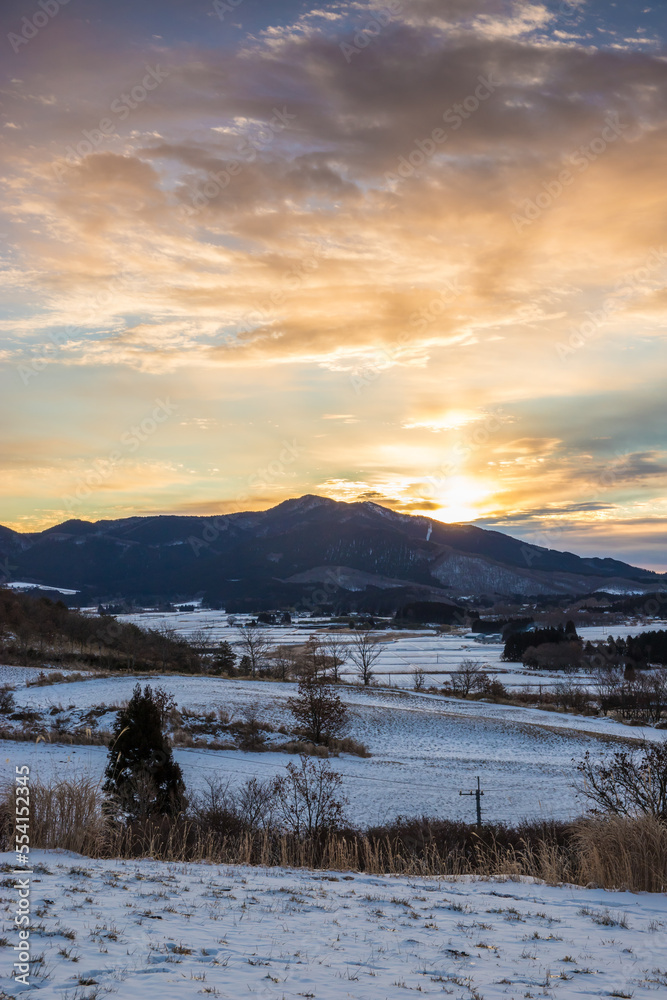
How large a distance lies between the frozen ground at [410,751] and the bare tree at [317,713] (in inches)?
92.6

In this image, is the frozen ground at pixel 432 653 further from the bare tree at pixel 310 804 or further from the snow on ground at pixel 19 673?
the bare tree at pixel 310 804

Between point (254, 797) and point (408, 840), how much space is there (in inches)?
180

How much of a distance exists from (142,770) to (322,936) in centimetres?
1217

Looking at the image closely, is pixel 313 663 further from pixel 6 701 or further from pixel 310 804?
pixel 310 804

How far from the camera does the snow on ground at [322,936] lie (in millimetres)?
4590

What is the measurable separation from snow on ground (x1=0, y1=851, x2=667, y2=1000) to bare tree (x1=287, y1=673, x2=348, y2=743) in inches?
1224

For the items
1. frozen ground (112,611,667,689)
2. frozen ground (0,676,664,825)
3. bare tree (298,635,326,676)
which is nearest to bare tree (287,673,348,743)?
bare tree (298,635,326,676)

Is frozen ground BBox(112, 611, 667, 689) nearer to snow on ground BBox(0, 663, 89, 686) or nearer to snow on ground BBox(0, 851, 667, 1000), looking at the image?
snow on ground BBox(0, 663, 89, 686)

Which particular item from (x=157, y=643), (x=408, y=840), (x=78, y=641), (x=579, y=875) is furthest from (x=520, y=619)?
(x=579, y=875)

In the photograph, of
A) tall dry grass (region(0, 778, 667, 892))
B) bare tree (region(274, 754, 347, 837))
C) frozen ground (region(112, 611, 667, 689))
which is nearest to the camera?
tall dry grass (region(0, 778, 667, 892))

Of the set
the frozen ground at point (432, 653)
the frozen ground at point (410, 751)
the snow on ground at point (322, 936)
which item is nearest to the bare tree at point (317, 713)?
the frozen ground at point (410, 751)

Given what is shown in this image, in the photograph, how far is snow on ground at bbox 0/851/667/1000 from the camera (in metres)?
4.59

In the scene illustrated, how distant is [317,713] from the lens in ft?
127

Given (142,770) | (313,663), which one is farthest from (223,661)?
(142,770)
